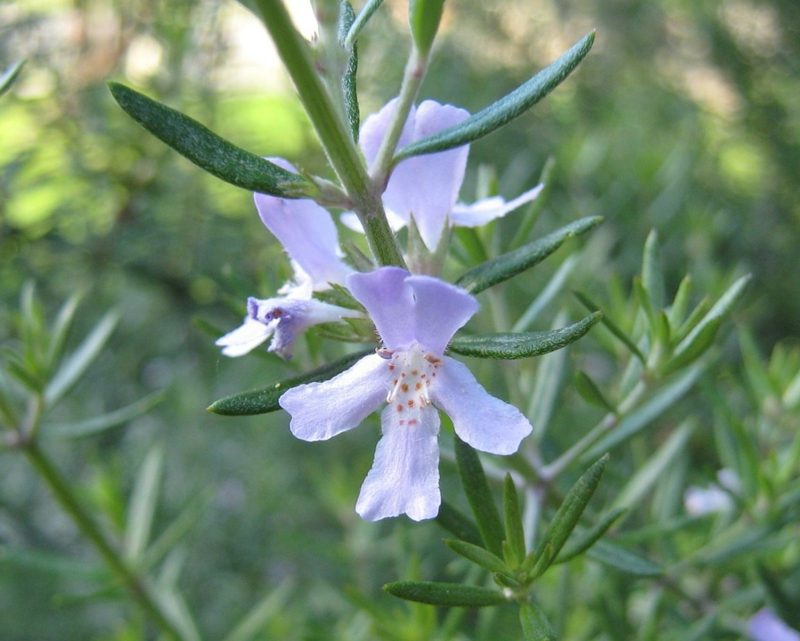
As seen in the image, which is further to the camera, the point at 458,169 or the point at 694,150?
the point at 694,150

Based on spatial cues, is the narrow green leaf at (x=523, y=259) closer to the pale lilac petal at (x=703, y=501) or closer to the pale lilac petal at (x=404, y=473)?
the pale lilac petal at (x=404, y=473)

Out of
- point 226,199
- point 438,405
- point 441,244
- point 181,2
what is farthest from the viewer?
point 226,199

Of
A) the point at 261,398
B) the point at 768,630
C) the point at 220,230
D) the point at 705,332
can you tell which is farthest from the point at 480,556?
the point at 220,230

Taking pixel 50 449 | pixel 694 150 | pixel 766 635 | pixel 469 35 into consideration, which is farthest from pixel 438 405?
pixel 469 35

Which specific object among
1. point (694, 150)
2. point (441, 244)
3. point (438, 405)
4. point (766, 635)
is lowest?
point (766, 635)

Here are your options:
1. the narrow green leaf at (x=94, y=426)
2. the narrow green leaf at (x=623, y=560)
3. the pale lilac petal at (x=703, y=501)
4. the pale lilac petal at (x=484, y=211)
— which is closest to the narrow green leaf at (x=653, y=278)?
the pale lilac petal at (x=484, y=211)

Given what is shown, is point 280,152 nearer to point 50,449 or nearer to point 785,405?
point 50,449
